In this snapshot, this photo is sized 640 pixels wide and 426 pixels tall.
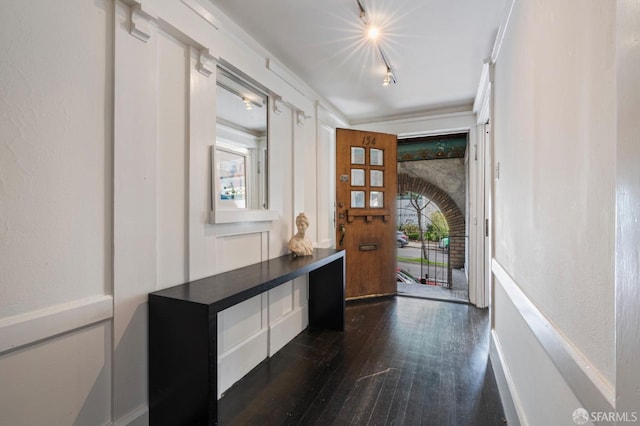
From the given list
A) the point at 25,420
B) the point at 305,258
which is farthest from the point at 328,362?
the point at 25,420

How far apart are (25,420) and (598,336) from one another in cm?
→ 185

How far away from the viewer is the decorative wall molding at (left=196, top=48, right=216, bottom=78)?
171 centimetres

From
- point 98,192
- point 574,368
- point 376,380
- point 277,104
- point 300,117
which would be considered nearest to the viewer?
point 574,368

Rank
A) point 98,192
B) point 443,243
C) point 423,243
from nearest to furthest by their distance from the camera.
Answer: point 98,192 < point 443,243 < point 423,243

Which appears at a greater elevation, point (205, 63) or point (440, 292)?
point (205, 63)

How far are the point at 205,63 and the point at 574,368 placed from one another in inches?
85.3

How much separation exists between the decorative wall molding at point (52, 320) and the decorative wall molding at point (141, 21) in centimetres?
123

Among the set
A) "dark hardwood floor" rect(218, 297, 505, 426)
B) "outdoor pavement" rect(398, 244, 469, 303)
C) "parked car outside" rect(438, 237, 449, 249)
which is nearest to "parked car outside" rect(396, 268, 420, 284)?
"outdoor pavement" rect(398, 244, 469, 303)

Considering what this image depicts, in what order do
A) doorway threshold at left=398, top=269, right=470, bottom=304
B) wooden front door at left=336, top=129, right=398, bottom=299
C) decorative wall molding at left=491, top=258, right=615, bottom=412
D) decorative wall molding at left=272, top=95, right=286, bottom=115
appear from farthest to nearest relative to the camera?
doorway threshold at left=398, top=269, right=470, bottom=304
wooden front door at left=336, top=129, right=398, bottom=299
decorative wall molding at left=272, top=95, right=286, bottom=115
decorative wall molding at left=491, top=258, right=615, bottom=412

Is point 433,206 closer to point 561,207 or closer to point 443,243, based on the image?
point 443,243

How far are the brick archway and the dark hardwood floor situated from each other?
2822 mm

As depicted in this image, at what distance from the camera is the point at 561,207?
948 mm

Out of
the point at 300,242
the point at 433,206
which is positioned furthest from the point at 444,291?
the point at 300,242

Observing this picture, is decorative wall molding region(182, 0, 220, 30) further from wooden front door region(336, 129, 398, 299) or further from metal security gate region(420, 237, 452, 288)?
metal security gate region(420, 237, 452, 288)
